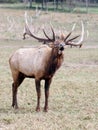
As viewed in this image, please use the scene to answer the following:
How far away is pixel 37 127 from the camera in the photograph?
9.10 m

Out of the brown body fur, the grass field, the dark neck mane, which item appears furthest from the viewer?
the brown body fur

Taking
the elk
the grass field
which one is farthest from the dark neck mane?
the grass field

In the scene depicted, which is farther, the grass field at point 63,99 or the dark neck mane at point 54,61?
the dark neck mane at point 54,61

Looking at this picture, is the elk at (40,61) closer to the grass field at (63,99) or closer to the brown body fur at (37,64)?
the brown body fur at (37,64)

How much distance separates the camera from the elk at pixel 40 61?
10445 mm

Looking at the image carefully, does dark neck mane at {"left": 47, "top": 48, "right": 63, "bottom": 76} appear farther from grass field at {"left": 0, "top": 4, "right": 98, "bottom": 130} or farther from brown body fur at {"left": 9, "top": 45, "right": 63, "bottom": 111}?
grass field at {"left": 0, "top": 4, "right": 98, "bottom": 130}

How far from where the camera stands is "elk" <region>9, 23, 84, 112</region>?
1045 centimetres

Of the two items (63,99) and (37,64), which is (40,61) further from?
(63,99)

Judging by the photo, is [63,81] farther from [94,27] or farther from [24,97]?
[94,27]

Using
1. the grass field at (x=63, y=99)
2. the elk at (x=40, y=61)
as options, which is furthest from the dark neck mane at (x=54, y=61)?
the grass field at (x=63, y=99)

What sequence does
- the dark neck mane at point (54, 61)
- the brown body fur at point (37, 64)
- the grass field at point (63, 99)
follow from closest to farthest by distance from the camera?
the grass field at point (63, 99) → the dark neck mane at point (54, 61) → the brown body fur at point (37, 64)

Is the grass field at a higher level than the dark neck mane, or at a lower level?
lower

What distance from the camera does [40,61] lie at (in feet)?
35.3

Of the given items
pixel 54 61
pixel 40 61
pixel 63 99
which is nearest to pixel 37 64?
pixel 40 61
